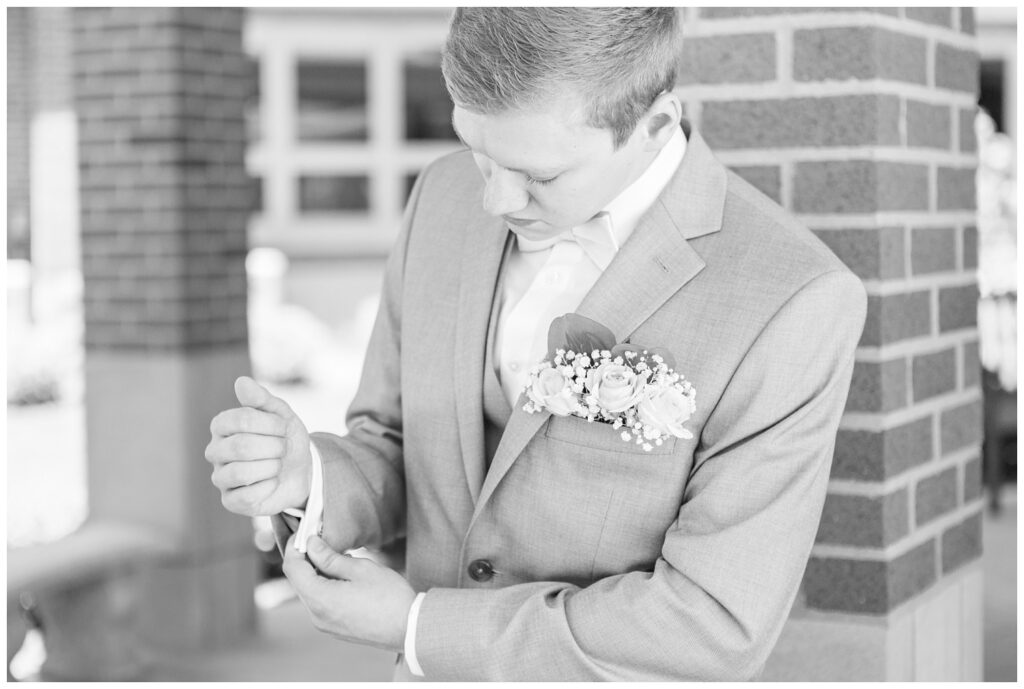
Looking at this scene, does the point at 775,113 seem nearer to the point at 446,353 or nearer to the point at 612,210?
the point at 612,210

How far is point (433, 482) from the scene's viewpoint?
1.92m

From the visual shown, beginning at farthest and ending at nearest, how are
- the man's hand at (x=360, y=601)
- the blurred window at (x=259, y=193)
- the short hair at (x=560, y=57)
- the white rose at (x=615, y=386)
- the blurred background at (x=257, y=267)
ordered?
the blurred window at (x=259, y=193) < the blurred background at (x=257, y=267) < the man's hand at (x=360, y=601) < the white rose at (x=615, y=386) < the short hair at (x=560, y=57)

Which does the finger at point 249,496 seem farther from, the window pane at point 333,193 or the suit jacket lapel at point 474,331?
the window pane at point 333,193

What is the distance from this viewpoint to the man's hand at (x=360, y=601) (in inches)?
68.3

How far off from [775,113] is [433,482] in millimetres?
912

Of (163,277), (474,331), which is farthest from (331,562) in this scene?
(163,277)

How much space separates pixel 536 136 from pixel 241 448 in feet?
1.96

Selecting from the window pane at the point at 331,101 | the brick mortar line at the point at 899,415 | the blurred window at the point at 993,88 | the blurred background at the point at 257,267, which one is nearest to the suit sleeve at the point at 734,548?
the brick mortar line at the point at 899,415

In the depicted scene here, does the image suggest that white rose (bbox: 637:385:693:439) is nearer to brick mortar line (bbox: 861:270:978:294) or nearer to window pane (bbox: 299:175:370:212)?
brick mortar line (bbox: 861:270:978:294)

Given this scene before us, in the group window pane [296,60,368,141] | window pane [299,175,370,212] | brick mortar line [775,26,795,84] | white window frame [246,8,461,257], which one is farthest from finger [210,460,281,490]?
window pane [296,60,368,141]

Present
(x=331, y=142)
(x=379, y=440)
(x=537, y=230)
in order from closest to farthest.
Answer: (x=537, y=230), (x=379, y=440), (x=331, y=142)

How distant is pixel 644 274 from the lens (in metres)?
1.75

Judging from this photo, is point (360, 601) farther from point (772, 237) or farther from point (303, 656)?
point (303, 656)

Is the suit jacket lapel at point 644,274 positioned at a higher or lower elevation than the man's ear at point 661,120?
lower
